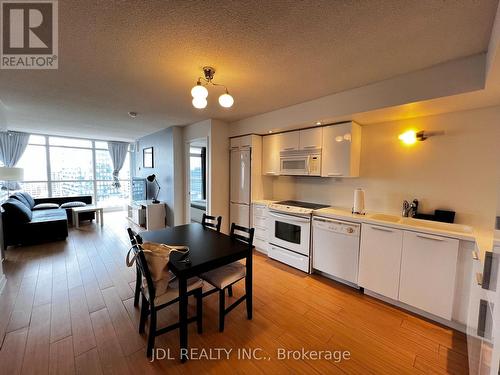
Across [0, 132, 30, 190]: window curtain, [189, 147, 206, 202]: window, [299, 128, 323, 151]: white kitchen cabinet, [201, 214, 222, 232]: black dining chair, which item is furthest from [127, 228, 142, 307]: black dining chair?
[0, 132, 30, 190]: window curtain

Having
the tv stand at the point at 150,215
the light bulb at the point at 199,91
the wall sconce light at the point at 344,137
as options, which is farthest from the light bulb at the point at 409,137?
the tv stand at the point at 150,215

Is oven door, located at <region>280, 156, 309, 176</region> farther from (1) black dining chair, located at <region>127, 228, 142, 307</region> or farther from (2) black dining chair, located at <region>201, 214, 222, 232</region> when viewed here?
(1) black dining chair, located at <region>127, 228, 142, 307</region>

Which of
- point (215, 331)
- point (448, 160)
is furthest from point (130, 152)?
point (448, 160)

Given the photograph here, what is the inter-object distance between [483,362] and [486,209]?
5.64 ft

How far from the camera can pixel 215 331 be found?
1.93m

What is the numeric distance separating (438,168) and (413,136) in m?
0.47

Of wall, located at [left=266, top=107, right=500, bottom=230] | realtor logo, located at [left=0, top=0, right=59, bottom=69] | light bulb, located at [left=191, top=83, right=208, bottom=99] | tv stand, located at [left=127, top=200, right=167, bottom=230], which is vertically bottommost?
tv stand, located at [left=127, top=200, right=167, bottom=230]

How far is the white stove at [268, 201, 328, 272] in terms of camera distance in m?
3.00

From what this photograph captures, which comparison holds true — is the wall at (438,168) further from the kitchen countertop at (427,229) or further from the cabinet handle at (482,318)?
the cabinet handle at (482,318)

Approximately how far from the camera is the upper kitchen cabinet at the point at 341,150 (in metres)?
2.76

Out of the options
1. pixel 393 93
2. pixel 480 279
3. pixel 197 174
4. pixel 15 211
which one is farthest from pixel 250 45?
pixel 15 211

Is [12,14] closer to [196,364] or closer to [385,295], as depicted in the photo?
[196,364]

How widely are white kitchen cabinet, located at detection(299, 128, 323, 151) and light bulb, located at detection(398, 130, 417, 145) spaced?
3.24 ft

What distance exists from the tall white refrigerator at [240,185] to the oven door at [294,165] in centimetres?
66
